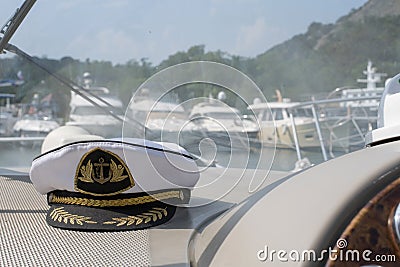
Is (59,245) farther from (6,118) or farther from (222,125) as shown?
(6,118)

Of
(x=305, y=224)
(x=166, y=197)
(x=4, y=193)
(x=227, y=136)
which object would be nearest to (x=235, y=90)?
(x=227, y=136)

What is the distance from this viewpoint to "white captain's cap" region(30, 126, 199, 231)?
107cm

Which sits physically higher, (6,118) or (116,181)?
(6,118)

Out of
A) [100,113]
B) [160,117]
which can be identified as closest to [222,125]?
[160,117]

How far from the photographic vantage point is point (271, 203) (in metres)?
0.62

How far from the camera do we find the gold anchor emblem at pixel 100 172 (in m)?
1.09

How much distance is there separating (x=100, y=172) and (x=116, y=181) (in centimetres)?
4

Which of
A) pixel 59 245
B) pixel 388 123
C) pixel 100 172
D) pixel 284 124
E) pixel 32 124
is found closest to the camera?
pixel 388 123

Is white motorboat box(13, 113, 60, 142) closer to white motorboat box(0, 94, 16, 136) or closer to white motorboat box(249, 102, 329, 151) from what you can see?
white motorboat box(0, 94, 16, 136)

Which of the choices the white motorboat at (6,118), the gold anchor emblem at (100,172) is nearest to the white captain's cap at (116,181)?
the gold anchor emblem at (100,172)

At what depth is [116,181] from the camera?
1104mm

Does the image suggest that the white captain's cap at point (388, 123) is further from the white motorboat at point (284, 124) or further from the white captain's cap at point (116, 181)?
the white captain's cap at point (116, 181)

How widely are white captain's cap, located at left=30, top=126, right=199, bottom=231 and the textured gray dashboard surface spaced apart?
44 mm

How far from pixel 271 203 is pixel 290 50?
5.64 m
